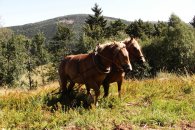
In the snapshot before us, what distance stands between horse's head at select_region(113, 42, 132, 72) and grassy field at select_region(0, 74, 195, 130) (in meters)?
1.25

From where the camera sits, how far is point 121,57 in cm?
943

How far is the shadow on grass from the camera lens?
10.5 metres

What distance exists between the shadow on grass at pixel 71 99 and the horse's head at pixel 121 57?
149cm

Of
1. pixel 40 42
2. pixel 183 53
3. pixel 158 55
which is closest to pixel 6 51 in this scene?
pixel 40 42

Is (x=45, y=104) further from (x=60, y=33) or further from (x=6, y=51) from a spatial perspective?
(x=60, y=33)

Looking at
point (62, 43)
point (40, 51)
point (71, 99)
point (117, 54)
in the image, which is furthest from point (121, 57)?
point (40, 51)

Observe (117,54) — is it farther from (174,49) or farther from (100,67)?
(174,49)

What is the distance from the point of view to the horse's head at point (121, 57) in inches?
368

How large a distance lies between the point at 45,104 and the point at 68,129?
2.51 metres

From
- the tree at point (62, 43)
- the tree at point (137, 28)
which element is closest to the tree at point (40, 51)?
the tree at point (62, 43)

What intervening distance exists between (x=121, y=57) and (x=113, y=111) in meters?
1.48

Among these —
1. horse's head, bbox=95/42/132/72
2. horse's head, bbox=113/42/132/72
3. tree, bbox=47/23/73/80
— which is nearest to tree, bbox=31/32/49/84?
tree, bbox=47/23/73/80

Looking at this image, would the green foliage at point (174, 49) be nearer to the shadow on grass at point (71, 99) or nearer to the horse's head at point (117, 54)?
the shadow on grass at point (71, 99)

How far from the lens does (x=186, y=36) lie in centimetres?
7188
